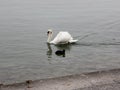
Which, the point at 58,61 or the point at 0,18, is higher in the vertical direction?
the point at 0,18

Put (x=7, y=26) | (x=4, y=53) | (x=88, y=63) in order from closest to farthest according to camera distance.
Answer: (x=88, y=63) → (x=4, y=53) → (x=7, y=26)

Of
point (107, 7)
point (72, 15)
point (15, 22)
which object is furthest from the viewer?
point (107, 7)

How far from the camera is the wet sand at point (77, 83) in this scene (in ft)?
22.0

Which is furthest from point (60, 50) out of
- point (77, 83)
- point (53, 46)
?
point (77, 83)

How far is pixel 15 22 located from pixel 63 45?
19.3 feet

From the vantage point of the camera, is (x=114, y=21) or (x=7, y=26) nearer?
(x=7, y=26)

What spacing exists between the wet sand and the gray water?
8.70 ft

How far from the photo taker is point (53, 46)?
14.7 m

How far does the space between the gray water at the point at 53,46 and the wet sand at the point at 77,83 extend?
265cm

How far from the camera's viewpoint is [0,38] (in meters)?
15.5

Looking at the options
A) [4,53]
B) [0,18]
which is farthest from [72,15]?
[4,53]

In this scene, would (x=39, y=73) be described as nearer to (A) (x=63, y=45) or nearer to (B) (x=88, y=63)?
(B) (x=88, y=63)

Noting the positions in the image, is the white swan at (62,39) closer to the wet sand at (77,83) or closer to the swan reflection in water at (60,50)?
the swan reflection in water at (60,50)

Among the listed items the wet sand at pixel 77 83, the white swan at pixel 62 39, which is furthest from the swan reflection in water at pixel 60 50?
the wet sand at pixel 77 83
